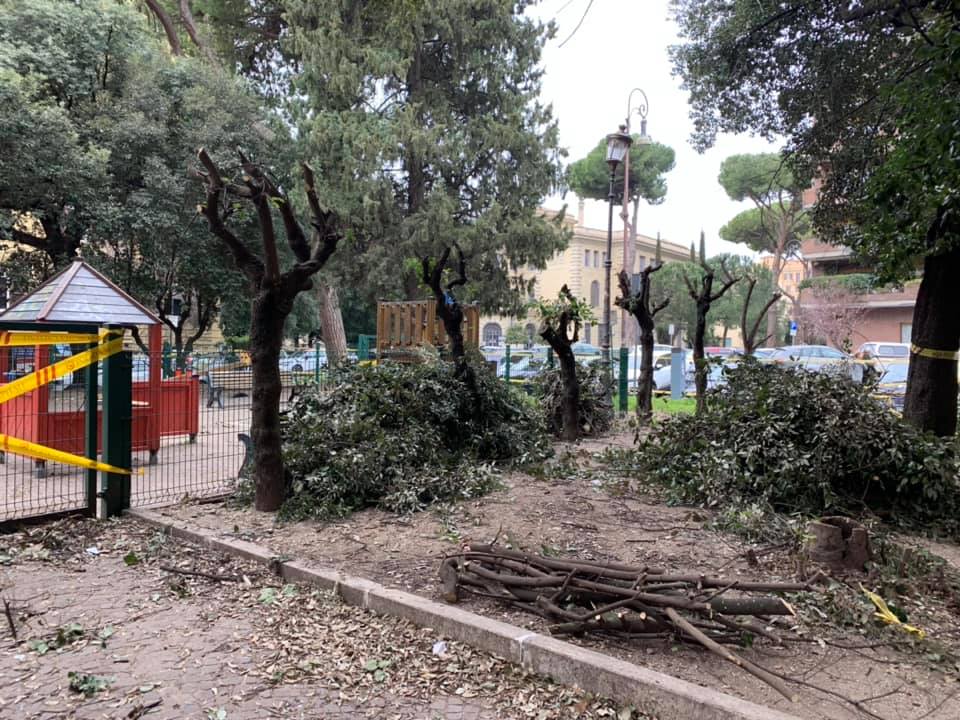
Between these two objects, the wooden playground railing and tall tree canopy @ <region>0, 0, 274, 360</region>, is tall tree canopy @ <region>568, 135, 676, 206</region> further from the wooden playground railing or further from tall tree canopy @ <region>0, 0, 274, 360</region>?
the wooden playground railing

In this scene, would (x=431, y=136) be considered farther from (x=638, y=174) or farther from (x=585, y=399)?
(x=638, y=174)

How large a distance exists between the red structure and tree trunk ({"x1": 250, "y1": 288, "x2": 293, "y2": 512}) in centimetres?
207

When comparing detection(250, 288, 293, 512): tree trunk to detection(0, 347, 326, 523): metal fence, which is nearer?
detection(250, 288, 293, 512): tree trunk

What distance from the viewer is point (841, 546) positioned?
439 cm

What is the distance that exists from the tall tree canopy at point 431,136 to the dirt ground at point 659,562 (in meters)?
15.1

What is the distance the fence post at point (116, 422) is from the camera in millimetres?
6012

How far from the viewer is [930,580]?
14.0ft

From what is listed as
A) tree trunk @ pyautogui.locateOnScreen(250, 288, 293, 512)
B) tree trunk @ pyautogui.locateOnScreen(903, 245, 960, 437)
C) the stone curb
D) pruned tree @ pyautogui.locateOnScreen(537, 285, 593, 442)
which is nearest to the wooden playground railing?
pruned tree @ pyautogui.locateOnScreen(537, 285, 593, 442)

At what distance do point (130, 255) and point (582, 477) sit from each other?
59.1 ft

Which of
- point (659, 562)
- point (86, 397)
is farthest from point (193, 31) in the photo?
point (659, 562)

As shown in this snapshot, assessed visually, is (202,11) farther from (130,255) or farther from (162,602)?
(162,602)

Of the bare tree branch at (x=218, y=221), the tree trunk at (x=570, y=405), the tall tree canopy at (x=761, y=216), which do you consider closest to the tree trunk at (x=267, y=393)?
the bare tree branch at (x=218, y=221)

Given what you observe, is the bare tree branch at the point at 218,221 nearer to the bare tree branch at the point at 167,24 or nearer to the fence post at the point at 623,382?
the fence post at the point at 623,382

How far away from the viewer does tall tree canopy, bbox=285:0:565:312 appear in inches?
838
